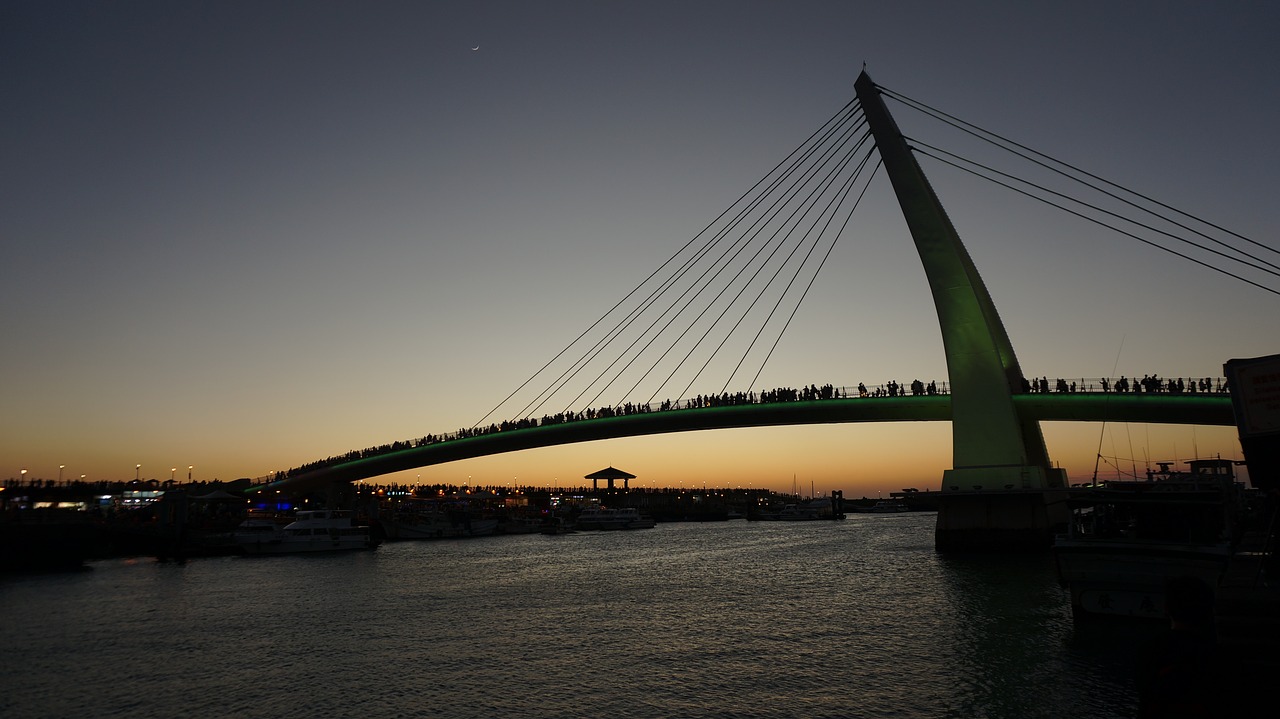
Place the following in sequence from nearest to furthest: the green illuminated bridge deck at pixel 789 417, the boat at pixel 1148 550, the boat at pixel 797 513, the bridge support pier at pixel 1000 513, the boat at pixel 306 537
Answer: the boat at pixel 1148 550 < the bridge support pier at pixel 1000 513 < the green illuminated bridge deck at pixel 789 417 < the boat at pixel 306 537 < the boat at pixel 797 513

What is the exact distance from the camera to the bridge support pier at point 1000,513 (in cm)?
2977

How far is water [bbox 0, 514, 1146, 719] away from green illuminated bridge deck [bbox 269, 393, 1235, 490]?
40.5 feet

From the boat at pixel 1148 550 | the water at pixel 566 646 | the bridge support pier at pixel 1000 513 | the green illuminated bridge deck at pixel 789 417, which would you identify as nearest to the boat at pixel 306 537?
the water at pixel 566 646

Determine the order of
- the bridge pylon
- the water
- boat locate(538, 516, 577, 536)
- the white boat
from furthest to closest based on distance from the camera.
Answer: boat locate(538, 516, 577, 536) < the white boat < the bridge pylon < the water

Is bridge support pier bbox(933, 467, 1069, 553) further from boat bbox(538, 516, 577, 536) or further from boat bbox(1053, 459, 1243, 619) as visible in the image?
boat bbox(538, 516, 577, 536)

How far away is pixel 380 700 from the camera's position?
452 inches

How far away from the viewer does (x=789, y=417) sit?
44625 mm

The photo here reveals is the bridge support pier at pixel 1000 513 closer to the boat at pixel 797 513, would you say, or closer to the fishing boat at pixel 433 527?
the fishing boat at pixel 433 527

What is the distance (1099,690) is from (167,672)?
15.3 meters

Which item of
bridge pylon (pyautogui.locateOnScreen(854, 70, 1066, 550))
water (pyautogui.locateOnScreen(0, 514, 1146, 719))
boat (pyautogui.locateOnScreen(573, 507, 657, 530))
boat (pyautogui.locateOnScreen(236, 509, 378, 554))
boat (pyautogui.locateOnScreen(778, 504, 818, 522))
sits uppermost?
bridge pylon (pyautogui.locateOnScreen(854, 70, 1066, 550))

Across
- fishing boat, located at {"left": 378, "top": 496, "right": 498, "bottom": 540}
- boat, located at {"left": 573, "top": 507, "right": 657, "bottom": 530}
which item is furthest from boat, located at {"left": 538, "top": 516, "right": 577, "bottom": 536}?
boat, located at {"left": 573, "top": 507, "right": 657, "bottom": 530}

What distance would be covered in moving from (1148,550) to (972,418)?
18.0 m

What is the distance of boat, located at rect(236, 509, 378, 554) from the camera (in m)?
38.1

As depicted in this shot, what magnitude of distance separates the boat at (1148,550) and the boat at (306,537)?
34970mm
